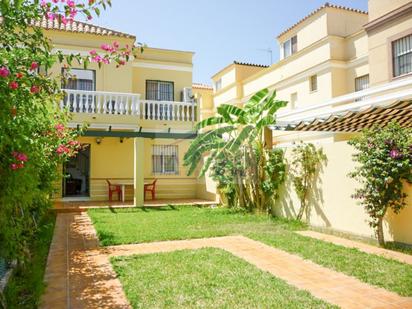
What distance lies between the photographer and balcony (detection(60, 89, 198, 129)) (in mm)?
18375

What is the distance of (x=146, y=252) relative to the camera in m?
8.03

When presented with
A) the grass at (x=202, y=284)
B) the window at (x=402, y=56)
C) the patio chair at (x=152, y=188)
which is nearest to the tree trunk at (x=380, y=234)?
the grass at (x=202, y=284)

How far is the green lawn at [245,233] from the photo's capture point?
20.7 feet

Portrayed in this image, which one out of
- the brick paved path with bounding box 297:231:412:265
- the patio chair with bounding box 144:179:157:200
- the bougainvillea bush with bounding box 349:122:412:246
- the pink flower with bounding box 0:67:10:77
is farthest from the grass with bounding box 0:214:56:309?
the patio chair with bounding box 144:179:157:200

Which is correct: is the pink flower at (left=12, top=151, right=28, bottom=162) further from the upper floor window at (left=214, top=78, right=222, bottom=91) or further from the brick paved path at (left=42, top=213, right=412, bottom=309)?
the upper floor window at (left=214, top=78, right=222, bottom=91)

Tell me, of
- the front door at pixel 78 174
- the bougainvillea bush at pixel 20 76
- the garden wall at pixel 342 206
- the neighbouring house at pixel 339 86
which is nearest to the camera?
the bougainvillea bush at pixel 20 76

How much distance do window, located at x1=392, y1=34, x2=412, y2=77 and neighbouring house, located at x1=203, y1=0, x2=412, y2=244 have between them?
1.6 inches

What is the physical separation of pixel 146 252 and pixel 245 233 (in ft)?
10.2

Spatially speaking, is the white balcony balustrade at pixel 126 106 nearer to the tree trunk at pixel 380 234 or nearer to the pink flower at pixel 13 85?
the tree trunk at pixel 380 234

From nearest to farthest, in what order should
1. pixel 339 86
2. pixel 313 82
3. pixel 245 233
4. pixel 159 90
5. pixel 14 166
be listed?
pixel 14 166 < pixel 245 233 < pixel 339 86 < pixel 313 82 < pixel 159 90

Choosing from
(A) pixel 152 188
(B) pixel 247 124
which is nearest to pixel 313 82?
(B) pixel 247 124

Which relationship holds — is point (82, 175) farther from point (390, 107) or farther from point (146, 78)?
point (390, 107)

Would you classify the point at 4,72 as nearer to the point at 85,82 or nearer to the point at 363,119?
the point at 363,119

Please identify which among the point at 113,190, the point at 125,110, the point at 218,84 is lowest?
the point at 113,190
